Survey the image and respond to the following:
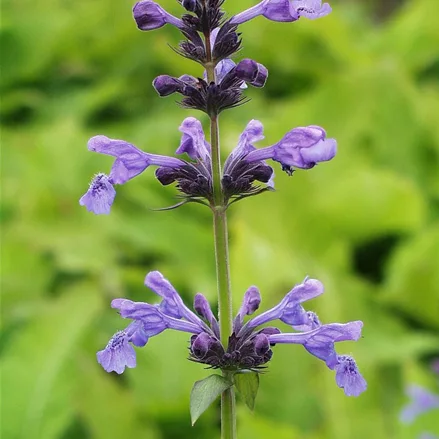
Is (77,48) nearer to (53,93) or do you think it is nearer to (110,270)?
(53,93)

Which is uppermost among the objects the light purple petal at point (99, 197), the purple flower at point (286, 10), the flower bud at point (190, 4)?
the purple flower at point (286, 10)

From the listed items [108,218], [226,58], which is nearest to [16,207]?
[108,218]

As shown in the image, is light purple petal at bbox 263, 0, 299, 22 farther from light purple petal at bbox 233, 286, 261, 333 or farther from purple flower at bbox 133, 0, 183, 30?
light purple petal at bbox 233, 286, 261, 333

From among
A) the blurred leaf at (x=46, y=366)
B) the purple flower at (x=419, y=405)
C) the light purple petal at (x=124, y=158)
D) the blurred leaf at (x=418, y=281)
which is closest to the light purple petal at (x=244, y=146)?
the light purple petal at (x=124, y=158)

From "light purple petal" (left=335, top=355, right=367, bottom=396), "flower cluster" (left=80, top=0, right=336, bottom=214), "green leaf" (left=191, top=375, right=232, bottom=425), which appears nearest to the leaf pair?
"green leaf" (left=191, top=375, right=232, bottom=425)

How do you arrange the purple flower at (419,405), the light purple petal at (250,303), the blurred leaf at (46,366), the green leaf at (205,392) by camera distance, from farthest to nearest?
the blurred leaf at (46,366)
the purple flower at (419,405)
the light purple petal at (250,303)
the green leaf at (205,392)

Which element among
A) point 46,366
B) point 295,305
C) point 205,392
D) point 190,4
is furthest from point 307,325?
point 46,366

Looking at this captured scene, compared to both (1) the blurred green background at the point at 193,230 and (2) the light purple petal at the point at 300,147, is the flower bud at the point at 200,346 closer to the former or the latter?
(2) the light purple petal at the point at 300,147

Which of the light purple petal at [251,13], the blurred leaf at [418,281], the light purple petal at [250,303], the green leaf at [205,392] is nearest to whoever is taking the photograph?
the green leaf at [205,392]
